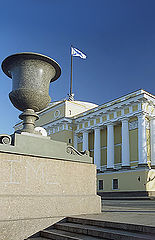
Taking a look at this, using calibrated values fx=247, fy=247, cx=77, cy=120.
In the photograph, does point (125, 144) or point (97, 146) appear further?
point (97, 146)

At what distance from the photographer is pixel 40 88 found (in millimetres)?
6453

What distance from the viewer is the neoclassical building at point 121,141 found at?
27906mm

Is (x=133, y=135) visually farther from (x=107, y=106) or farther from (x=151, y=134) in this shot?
(x=107, y=106)

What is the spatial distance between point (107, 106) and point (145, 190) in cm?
1157

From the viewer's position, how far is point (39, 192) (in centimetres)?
546

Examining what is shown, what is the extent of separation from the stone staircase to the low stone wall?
9.3 inches

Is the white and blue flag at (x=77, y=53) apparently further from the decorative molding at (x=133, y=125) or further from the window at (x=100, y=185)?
the window at (x=100, y=185)

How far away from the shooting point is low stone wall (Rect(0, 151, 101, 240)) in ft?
15.9

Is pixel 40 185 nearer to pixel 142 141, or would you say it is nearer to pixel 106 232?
pixel 106 232

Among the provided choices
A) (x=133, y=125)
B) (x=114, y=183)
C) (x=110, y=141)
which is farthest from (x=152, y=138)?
(x=114, y=183)

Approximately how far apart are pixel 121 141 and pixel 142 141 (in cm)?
Result: 494

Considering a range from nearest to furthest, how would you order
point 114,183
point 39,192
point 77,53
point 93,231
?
point 93,231
point 39,192
point 114,183
point 77,53

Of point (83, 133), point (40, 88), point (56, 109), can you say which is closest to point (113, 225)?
point (40, 88)

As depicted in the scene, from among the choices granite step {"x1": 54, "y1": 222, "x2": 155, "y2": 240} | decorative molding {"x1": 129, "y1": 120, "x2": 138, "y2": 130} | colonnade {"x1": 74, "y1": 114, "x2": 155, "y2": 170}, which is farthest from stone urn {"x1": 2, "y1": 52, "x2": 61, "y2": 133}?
decorative molding {"x1": 129, "y1": 120, "x2": 138, "y2": 130}
